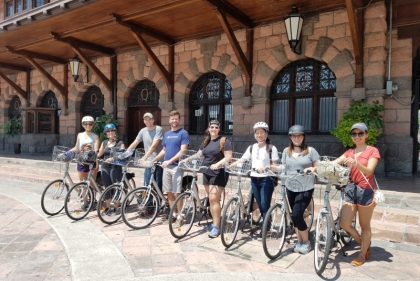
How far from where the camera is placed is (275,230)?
11.8 ft

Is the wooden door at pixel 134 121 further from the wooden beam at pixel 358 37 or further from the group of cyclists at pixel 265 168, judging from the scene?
the wooden beam at pixel 358 37

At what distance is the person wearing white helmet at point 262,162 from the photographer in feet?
12.8

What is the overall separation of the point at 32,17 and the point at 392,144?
9231mm

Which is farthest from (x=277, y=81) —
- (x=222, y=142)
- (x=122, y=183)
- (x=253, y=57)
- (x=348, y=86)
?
(x=122, y=183)

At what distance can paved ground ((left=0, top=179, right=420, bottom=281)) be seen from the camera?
315cm

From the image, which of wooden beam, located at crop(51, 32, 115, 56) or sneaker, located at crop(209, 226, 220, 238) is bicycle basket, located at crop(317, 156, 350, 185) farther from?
wooden beam, located at crop(51, 32, 115, 56)

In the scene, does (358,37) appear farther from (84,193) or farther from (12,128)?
(12,128)

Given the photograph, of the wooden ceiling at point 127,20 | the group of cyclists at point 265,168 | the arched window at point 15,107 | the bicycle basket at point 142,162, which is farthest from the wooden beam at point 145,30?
the arched window at point 15,107

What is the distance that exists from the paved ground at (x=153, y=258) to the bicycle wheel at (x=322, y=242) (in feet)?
0.42

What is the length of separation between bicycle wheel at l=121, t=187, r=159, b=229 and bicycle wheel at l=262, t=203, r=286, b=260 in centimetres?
181

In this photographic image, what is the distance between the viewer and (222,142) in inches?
167

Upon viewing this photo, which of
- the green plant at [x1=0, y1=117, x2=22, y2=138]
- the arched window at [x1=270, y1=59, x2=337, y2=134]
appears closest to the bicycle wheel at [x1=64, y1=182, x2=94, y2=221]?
the arched window at [x1=270, y1=59, x2=337, y2=134]

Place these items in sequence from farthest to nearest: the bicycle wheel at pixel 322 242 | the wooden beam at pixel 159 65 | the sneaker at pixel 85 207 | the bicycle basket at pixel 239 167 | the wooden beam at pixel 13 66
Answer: the wooden beam at pixel 13 66, the wooden beam at pixel 159 65, the sneaker at pixel 85 207, the bicycle basket at pixel 239 167, the bicycle wheel at pixel 322 242

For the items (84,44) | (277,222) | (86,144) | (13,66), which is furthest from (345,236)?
(13,66)
